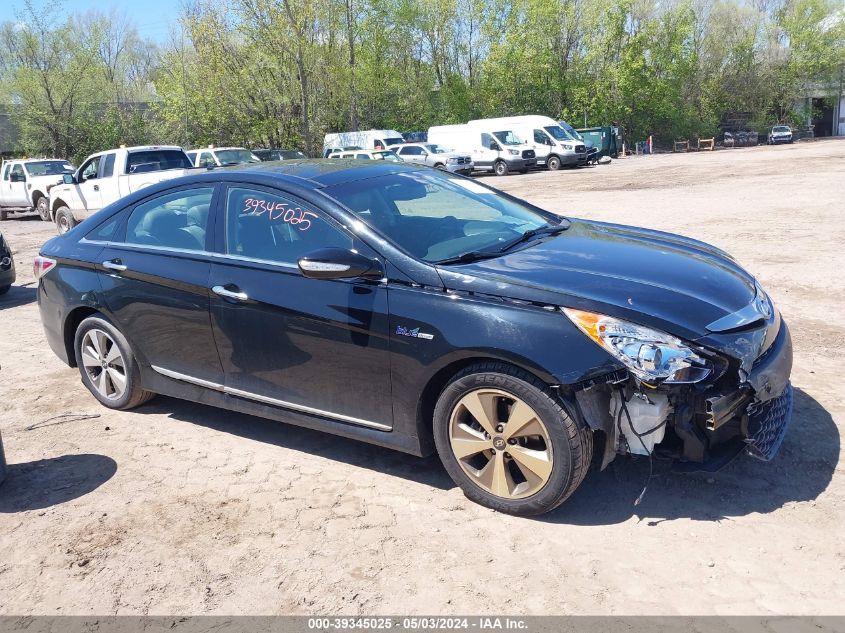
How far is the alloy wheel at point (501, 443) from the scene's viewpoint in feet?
11.1

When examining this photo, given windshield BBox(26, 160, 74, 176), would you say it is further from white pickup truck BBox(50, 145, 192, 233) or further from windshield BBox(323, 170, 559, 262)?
windshield BBox(323, 170, 559, 262)

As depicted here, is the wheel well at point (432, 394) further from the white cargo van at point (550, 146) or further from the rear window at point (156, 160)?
the white cargo van at point (550, 146)

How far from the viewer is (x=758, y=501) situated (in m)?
3.55

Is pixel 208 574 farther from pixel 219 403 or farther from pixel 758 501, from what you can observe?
pixel 758 501

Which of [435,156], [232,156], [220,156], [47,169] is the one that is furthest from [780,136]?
[47,169]

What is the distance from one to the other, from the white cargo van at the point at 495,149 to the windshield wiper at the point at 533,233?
30719 millimetres

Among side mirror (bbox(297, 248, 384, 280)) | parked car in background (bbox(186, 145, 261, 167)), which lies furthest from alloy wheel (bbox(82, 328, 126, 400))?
parked car in background (bbox(186, 145, 261, 167))

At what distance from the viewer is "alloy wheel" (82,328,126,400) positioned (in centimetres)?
510

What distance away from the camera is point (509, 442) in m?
3.46

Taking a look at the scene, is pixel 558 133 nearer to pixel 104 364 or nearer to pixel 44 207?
pixel 44 207

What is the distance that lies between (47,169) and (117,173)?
788 centimetres

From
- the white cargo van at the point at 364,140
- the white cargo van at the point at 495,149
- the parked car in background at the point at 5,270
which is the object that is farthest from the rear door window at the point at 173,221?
the white cargo van at the point at 495,149

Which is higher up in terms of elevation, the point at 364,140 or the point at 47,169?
the point at 364,140

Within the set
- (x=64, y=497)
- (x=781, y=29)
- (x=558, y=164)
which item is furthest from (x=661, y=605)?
(x=781, y=29)
